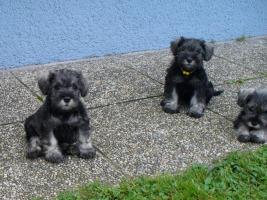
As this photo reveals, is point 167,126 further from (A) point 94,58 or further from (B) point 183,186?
(A) point 94,58

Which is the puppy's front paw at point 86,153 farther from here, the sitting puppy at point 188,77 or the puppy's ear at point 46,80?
the sitting puppy at point 188,77

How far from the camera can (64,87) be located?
464 centimetres

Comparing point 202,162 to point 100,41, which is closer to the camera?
point 202,162

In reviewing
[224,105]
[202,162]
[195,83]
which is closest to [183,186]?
[202,162]

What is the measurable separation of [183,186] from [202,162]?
0.67 metres

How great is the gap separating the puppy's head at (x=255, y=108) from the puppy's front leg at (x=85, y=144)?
1799 mm

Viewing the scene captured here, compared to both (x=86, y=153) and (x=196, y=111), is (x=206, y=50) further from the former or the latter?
(x=86, y=153)

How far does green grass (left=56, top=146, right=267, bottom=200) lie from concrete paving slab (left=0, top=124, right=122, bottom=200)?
172mm

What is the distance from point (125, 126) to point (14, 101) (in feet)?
5.32

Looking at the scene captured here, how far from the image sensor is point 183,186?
4449 mm

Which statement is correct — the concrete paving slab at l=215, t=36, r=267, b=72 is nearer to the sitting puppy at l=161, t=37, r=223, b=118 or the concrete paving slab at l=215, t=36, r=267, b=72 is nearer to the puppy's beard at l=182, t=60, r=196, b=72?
the sitting puppy at l=161, t=37, r=223, b=118

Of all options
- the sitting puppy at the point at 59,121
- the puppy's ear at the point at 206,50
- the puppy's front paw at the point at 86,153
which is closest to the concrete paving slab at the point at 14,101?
the sitting puppy at the point at 59,121

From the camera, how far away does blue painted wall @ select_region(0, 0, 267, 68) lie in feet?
25.1

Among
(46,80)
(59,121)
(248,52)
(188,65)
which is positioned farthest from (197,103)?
(248,52)
